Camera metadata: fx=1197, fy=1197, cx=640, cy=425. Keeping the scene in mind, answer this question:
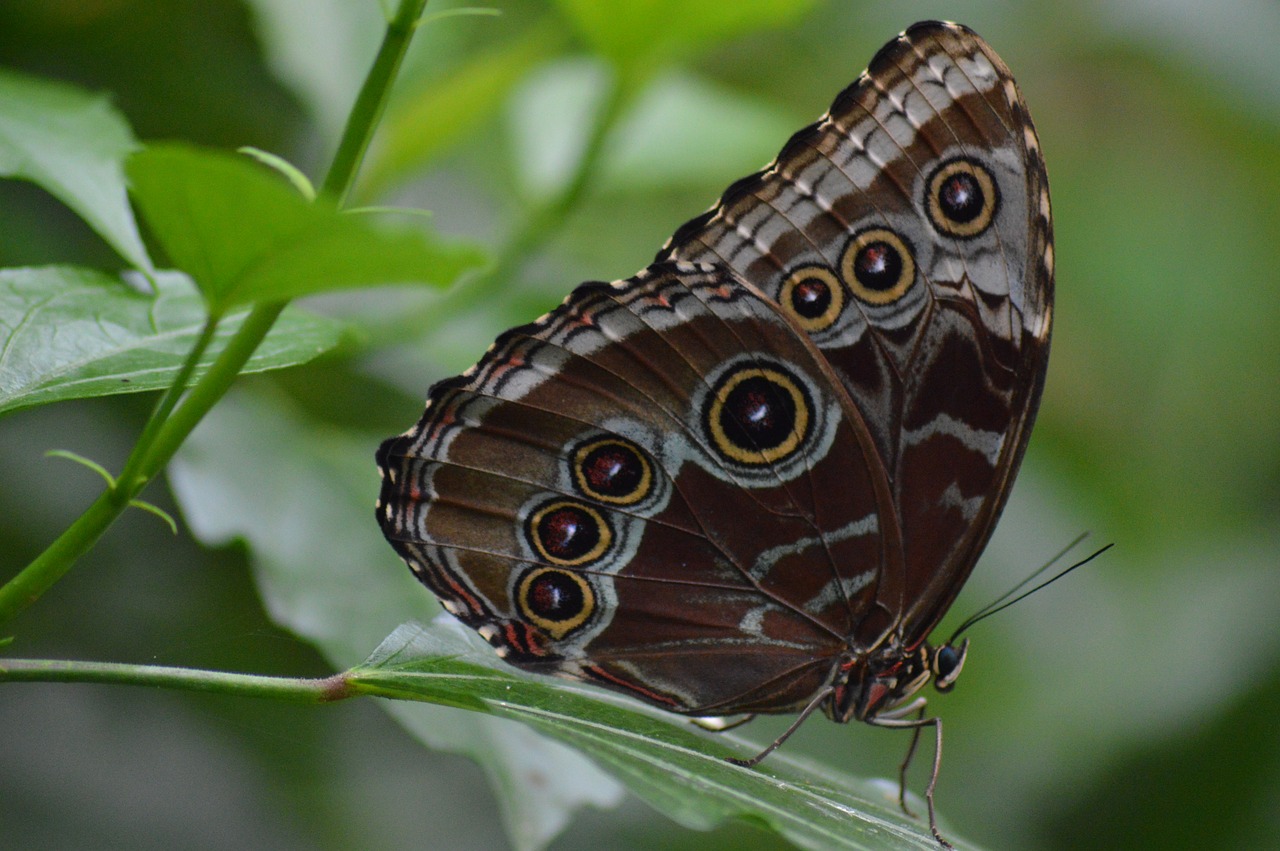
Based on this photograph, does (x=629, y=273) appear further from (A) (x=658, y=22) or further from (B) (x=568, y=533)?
(B) (x=568, y=533)

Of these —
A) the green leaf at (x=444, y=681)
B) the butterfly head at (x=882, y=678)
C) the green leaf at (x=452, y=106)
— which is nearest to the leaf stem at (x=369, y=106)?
the green leaf at (x=444, y=681)

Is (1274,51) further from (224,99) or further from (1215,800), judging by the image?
(224,99)

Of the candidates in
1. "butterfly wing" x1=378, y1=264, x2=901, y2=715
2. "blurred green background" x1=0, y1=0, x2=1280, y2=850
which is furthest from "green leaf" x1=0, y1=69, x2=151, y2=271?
"butterfly wing" x1=378, y1=264, x2=901, y2=715

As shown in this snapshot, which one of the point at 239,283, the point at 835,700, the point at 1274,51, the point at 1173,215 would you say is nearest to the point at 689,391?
the point at 835,700

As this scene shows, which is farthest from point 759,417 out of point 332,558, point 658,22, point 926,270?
point 658,22

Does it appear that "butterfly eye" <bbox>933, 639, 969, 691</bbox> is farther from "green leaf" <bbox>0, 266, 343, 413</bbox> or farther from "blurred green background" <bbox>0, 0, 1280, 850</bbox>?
"green leaf" <bbox>0, 266, 343, 413</bbox>

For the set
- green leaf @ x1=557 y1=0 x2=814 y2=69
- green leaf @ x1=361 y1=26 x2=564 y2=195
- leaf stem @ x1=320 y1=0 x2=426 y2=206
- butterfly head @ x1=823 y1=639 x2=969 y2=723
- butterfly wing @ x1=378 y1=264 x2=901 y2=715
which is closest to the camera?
leaf stem @ x1=320 y1=0 x2=426 y2=206
